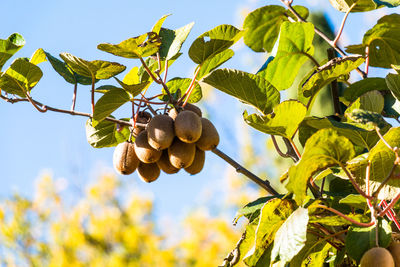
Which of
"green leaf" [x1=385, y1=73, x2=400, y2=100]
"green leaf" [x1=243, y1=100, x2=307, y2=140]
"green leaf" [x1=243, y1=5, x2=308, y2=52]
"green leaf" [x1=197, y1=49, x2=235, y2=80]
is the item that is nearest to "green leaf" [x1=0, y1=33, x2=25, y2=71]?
"green leaf" [x1=197, y1=49, x2=235, y2=80]

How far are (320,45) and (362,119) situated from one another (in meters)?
1.07

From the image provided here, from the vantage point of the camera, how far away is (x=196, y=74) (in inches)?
40.9

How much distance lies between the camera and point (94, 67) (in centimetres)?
A: 97

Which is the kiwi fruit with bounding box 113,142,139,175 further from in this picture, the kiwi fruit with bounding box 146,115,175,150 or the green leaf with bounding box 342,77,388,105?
the green leaf with bounding box 342,77,388,105

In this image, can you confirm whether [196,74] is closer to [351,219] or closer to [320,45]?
[351,219]

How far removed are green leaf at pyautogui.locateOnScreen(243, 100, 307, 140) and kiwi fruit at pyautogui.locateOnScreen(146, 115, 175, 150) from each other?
5.1 inches

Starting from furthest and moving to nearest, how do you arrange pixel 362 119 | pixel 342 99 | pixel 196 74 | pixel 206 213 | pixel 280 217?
pixel 206 213 → pixel 342 99 → pixel 196 74 → pixel 280 217 → pixel 362 119

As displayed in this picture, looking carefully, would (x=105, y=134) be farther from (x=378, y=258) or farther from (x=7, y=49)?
(x=378, y=258)

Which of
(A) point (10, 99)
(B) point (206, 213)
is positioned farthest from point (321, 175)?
(B) point (206, 213)

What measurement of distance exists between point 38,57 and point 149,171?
36cm

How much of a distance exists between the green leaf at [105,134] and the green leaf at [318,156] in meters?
0.45

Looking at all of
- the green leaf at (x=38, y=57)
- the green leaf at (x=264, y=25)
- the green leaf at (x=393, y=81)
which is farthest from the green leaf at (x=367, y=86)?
the green leaf at (x=38, y=57)

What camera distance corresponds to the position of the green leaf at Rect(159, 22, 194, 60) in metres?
0.99

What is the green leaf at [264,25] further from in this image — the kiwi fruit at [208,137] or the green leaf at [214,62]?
the kiwi fruit at [208,137]
